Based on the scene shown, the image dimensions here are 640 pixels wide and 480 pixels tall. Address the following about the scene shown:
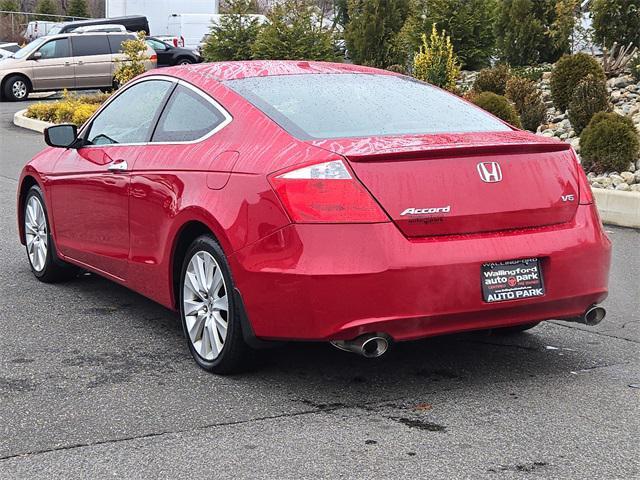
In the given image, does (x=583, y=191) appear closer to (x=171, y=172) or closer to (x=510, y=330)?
(x=510, y=330)

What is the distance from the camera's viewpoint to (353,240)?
462 cm

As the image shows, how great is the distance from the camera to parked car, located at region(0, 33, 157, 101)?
29734 mm

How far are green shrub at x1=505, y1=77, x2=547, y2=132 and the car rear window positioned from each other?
991 cm

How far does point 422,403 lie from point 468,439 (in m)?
0.52

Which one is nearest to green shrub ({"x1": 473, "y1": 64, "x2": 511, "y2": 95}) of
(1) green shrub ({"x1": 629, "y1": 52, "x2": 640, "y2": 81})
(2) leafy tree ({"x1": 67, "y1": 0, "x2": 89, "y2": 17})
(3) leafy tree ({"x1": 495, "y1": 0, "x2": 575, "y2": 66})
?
(1) green shrub ({"x1": 629, "y1": 52, "x2": 640, "y2": 81})

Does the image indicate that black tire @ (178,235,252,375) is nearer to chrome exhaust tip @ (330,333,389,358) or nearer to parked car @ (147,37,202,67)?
chrome exhaust tip @ (330,333,389,358)

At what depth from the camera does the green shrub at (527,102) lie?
15.6 m

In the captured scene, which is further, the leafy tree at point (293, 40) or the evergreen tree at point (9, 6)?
the evergreen tree at point (9, 6)

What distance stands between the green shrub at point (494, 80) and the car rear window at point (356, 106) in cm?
1180

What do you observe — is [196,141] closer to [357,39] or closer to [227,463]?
[227,463]

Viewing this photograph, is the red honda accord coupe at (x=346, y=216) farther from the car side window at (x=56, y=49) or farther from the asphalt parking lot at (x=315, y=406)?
the car side window at (x=56, y=49)

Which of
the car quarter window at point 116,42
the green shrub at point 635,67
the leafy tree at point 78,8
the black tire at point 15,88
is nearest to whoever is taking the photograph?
the green shrub at point 635,67

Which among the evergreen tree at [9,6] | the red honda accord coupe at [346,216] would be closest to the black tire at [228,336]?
the red honda accord coupe at [346,216]

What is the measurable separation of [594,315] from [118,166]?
2.71 meters
